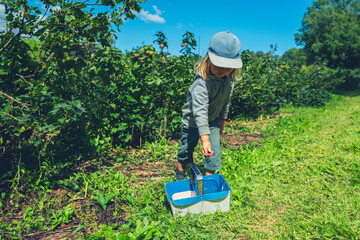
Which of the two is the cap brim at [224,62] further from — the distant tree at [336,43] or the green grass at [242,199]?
the distant tree at [336,43]

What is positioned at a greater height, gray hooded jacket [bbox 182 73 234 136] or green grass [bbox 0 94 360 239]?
gray hooded jacket [bbox 182 73 234 136]

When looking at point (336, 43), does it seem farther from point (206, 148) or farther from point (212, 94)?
point (206, 148)

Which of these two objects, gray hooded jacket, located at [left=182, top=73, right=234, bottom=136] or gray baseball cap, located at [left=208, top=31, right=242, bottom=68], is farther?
gray hooded jacket, located at [left=182, top=73, right=234, bottom=136]

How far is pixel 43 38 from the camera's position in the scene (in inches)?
90.7

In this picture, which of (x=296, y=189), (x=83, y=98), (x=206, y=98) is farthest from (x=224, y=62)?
(x=83, y=98)

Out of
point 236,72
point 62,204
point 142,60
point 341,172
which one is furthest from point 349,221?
point 142,60

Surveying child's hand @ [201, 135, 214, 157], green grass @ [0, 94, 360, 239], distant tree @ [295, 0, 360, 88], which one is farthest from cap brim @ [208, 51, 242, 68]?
distant tree @ [295, 0, 360, 88]

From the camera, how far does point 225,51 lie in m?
2.07

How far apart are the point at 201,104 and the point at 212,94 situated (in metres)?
0.19

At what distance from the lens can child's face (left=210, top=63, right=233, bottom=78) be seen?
7.25 feet

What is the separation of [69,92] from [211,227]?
75.2 inches

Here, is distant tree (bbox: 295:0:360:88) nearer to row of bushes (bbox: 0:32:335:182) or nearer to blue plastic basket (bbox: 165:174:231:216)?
row of bushes (bbox: 0:32:335:182)

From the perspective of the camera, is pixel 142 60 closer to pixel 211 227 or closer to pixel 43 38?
pixel 43 38

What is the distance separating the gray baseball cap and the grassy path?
1249mm
